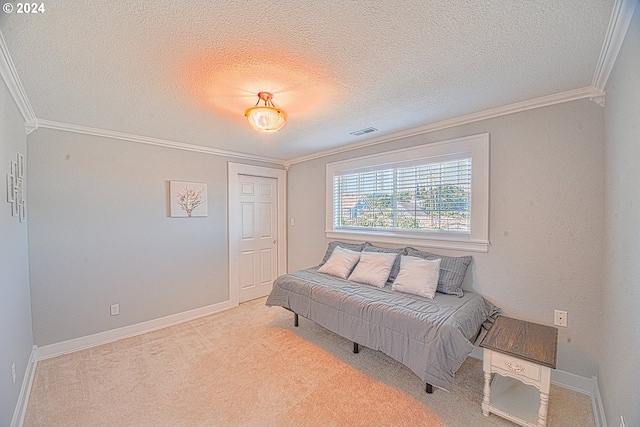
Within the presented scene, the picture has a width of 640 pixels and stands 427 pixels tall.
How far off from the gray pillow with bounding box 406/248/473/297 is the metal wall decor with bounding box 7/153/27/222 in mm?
3459

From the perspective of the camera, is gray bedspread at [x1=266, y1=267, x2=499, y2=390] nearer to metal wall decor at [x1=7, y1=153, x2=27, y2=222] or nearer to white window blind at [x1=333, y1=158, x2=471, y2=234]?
white window blind at [x1=333, y1=158, x2=471, y2=234]

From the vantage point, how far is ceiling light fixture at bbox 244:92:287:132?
6.48 feet

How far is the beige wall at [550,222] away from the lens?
2.03 meters

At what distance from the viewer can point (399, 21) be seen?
51.1 inches

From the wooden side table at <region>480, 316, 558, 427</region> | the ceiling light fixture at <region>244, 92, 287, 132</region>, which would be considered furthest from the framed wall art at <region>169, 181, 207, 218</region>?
the wooden side table at <region>480, 316, 558, 427</region>

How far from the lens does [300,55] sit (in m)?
1.56

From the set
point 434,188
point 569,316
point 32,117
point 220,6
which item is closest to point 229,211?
point 32,117

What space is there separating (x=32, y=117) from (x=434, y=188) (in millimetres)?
3915

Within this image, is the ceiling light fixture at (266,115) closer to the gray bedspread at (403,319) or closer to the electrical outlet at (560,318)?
the gray bedspread at (403,319)

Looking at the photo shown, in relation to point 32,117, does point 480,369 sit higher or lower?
lower

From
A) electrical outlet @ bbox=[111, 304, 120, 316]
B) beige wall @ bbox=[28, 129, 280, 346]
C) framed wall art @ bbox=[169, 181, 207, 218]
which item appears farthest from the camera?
framed wall art @ bbox=[169, 181, 207, 218]

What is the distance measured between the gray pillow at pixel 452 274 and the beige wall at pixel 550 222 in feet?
0.41

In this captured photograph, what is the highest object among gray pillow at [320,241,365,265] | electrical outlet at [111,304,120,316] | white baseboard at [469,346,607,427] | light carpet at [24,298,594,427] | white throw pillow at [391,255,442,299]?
gray pillow at [320,241,365,265]

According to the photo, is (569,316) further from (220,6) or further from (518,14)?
(220,6)
